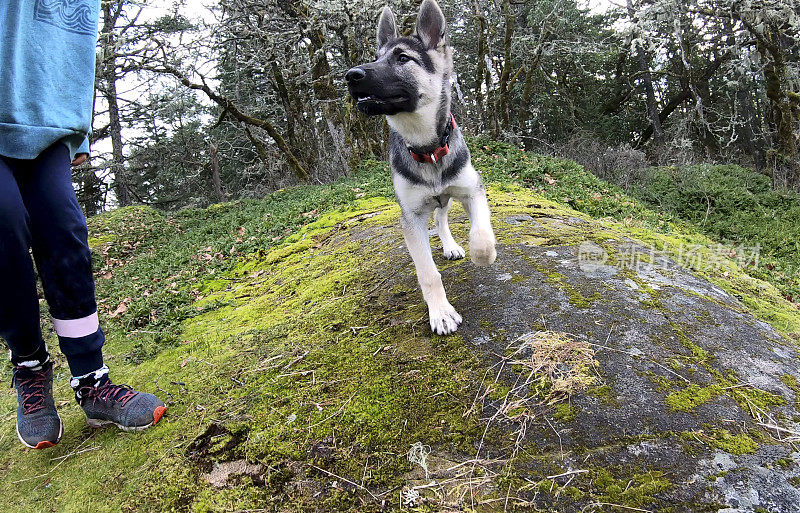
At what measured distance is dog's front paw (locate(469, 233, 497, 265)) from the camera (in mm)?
2896

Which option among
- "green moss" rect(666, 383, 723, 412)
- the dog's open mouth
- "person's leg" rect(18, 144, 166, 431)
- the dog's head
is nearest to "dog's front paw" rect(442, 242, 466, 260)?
the dog's head

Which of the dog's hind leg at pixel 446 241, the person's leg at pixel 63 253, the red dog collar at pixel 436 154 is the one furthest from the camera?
the dog's hind leg at pixel 446 241

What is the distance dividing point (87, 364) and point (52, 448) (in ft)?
1.55

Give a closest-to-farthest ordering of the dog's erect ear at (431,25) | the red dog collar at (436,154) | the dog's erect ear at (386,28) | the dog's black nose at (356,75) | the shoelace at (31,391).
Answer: the shoelace at (31,391) < the dog's black nose at (356,75) < the red dog collar at (436,154) < the dog's erect ear at (431,25) < the dog's erect ear at (386,28)

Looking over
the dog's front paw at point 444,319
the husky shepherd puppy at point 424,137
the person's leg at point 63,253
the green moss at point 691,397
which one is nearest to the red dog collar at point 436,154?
the husky shepherd puppy at point 424,137

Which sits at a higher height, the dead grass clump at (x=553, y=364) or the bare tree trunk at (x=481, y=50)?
the bare tree trunk at (x=481, y=50)

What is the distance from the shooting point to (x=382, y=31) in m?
3.61

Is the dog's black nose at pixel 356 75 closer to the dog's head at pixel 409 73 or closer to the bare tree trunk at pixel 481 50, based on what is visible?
the dog's head at pixel 409 73

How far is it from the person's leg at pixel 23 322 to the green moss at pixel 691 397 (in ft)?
10.0

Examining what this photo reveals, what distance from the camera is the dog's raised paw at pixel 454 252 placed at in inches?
155

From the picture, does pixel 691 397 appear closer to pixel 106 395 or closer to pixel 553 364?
pixel 553 364

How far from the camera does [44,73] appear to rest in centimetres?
243

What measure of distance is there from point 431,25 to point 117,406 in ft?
10.3

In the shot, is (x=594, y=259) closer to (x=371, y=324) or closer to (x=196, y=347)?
(x=371, y=324)
